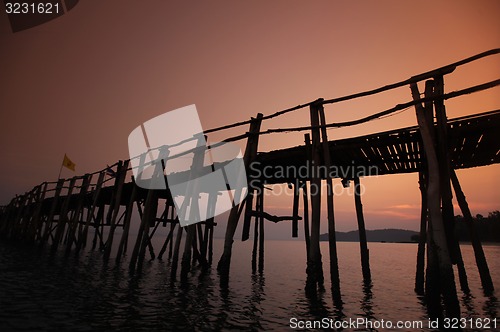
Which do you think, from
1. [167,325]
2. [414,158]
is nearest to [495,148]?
[414,158]

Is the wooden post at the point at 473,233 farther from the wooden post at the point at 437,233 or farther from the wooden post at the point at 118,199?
the wooden post at the point at 118,199

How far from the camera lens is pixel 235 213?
8.74m

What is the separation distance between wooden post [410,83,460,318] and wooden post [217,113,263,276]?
4447 millimetres

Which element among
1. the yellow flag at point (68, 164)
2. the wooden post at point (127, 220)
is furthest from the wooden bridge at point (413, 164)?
the yellow flag at point (68, 164)

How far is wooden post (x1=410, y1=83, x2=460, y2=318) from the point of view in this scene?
4824 millimetres

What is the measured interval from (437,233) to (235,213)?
515 cm

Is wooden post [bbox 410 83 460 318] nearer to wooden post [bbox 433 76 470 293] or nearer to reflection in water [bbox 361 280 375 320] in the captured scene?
wooden post [bbox 433 76 470 293]

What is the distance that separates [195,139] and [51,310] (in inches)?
251

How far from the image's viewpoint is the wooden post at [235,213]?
28.3ft

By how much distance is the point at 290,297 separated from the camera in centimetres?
941

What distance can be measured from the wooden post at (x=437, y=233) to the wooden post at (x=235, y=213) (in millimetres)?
4447

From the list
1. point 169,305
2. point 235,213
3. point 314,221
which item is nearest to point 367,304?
point 314,221

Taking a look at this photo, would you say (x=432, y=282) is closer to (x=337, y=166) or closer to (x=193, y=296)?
(x=337, y=166)

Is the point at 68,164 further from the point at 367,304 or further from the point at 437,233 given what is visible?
the point at 437,233
